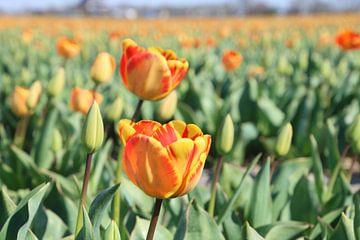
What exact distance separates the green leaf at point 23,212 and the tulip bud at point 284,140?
2.23 feet

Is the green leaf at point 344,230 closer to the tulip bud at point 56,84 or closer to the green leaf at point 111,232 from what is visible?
the green leaf at point 111,232

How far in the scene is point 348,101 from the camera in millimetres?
3223

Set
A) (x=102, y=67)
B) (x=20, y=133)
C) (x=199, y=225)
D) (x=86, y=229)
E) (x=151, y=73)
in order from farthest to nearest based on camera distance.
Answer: (x=20, y=133)
(x=102, y=67)
(x=151, y=73)
(x=199, y=225)
(x=86, y=229)

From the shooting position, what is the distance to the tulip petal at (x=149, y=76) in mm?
1283

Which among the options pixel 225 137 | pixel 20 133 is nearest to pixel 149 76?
pixel 225 137

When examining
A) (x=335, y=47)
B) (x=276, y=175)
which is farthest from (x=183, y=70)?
(x=335, y=47)

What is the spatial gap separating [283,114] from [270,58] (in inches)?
60.5

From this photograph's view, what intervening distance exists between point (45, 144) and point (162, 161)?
1.52 metres

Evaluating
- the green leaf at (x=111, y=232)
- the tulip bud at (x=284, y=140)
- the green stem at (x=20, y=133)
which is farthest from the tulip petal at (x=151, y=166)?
the green stem at (x=20, y=133)

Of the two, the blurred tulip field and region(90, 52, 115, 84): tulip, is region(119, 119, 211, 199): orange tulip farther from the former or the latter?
region(90, 52, 115, 84): tulip

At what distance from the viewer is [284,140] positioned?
4.79 ft

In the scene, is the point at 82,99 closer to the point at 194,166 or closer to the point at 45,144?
the point at 45,144

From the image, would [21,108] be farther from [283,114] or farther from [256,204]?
[283,114]

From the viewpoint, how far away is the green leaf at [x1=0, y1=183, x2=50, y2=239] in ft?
3.40
